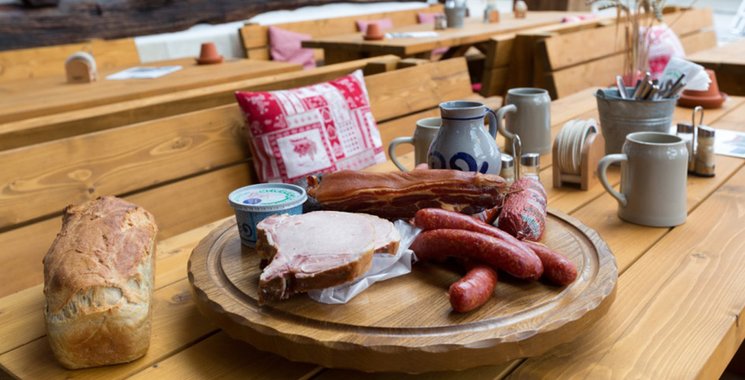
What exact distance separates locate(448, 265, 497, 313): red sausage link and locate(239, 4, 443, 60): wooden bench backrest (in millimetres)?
4127

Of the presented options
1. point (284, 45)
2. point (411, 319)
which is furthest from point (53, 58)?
point (411, 319)

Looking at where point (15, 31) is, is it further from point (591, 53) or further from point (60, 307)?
point (60, 307)

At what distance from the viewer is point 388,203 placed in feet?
3.43

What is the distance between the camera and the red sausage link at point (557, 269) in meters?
0.87

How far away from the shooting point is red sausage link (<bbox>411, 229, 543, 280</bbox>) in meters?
0.87

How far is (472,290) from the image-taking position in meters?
0.82

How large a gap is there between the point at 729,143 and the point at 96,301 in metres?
1.61

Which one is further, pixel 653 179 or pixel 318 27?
pixel 318 27

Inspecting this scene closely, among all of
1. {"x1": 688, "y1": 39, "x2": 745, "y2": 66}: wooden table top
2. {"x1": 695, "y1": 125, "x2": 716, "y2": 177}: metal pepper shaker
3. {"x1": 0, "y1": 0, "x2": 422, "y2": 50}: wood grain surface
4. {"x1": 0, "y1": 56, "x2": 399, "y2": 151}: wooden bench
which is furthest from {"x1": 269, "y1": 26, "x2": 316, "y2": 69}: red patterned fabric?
{"x1": 695, "y1": 125, "x2": 716, "y2": 177}: metal pepper shaker

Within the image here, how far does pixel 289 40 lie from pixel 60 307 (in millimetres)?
4118

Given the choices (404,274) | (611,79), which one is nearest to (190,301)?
(404,274)

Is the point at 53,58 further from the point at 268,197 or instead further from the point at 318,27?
the point at 268,197

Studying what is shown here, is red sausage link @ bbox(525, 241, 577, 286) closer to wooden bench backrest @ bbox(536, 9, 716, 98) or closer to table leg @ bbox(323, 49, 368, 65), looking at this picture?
wooden bench backrest @ bbox(536, 9, 716, 98)

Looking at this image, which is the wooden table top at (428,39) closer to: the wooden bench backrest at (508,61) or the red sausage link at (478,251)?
the wooden bench backrest at (508,61)
